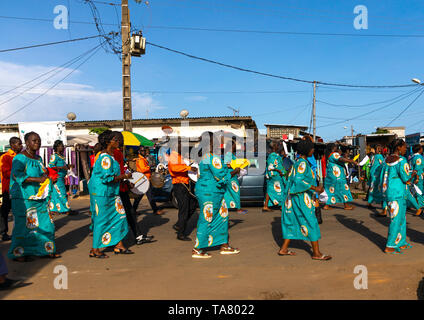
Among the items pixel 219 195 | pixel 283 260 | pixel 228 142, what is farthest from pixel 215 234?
pixel 228 142

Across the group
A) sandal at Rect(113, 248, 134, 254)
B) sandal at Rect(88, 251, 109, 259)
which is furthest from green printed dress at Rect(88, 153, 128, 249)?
sandal at Rect(113, 248, 134, 254)

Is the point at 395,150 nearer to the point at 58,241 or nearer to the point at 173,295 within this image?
the point at 173,295

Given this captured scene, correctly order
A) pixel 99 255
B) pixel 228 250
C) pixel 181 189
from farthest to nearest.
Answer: pixel 181 189 < pixel 228 250 < pixel 99 255

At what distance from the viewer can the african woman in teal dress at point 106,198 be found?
5.28m

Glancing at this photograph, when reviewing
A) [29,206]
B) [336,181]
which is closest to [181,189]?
[29,206]

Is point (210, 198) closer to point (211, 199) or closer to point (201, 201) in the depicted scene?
point (211, 199)

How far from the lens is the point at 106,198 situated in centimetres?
532

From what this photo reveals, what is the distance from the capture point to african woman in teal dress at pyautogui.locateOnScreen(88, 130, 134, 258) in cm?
528

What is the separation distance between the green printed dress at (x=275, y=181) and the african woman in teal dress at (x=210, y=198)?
151 inches

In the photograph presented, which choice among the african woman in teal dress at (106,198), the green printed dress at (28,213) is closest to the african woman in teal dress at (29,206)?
the green printed dress at (28,213)

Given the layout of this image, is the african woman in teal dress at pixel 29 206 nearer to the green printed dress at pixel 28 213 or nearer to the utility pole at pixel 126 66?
the green printed dress at pixel 28 213

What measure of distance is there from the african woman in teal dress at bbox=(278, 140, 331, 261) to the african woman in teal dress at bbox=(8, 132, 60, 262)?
3549 mm

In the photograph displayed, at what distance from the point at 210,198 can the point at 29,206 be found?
2633 millimetres

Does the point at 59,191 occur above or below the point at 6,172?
below
